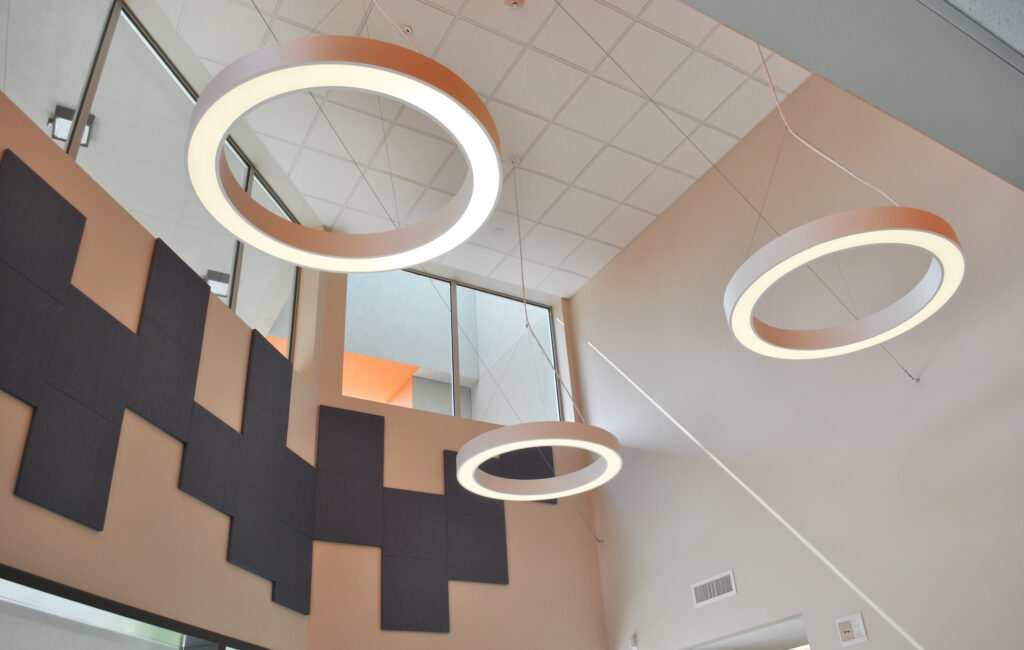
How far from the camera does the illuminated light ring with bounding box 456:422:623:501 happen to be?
7.10 metres

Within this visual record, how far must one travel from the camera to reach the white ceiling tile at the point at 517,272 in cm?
1093

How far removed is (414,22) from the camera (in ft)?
23.7

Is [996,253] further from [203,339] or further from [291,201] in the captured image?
[291,201]

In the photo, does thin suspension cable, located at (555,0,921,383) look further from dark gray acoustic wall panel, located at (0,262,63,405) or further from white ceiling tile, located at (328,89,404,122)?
dark gray acoustic wall panel, located at (0,262,63,405)

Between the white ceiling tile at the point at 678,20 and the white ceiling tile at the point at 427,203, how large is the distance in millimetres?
3338

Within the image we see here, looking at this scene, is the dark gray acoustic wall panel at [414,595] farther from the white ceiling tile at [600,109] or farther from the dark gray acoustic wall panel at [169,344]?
the white ceiling tile at [600,109]

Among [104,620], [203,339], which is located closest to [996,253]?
[203,339]

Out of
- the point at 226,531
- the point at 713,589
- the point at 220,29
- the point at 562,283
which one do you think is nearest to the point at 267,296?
the point at 220,29

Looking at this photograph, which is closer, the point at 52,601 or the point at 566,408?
the point at 52,601

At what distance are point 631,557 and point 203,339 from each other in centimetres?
564

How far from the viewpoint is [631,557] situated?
9.40 m

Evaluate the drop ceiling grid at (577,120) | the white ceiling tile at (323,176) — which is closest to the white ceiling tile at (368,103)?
the drop ceiling grid at (577,120)

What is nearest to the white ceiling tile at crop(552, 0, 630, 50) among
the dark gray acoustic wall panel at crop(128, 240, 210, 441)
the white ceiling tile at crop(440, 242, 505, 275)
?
the white ceiling tile at crop(440, 242, 505, 275)

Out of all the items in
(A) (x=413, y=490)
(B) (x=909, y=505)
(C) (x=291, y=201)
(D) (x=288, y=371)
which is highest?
(C) (x=291, y=201)
